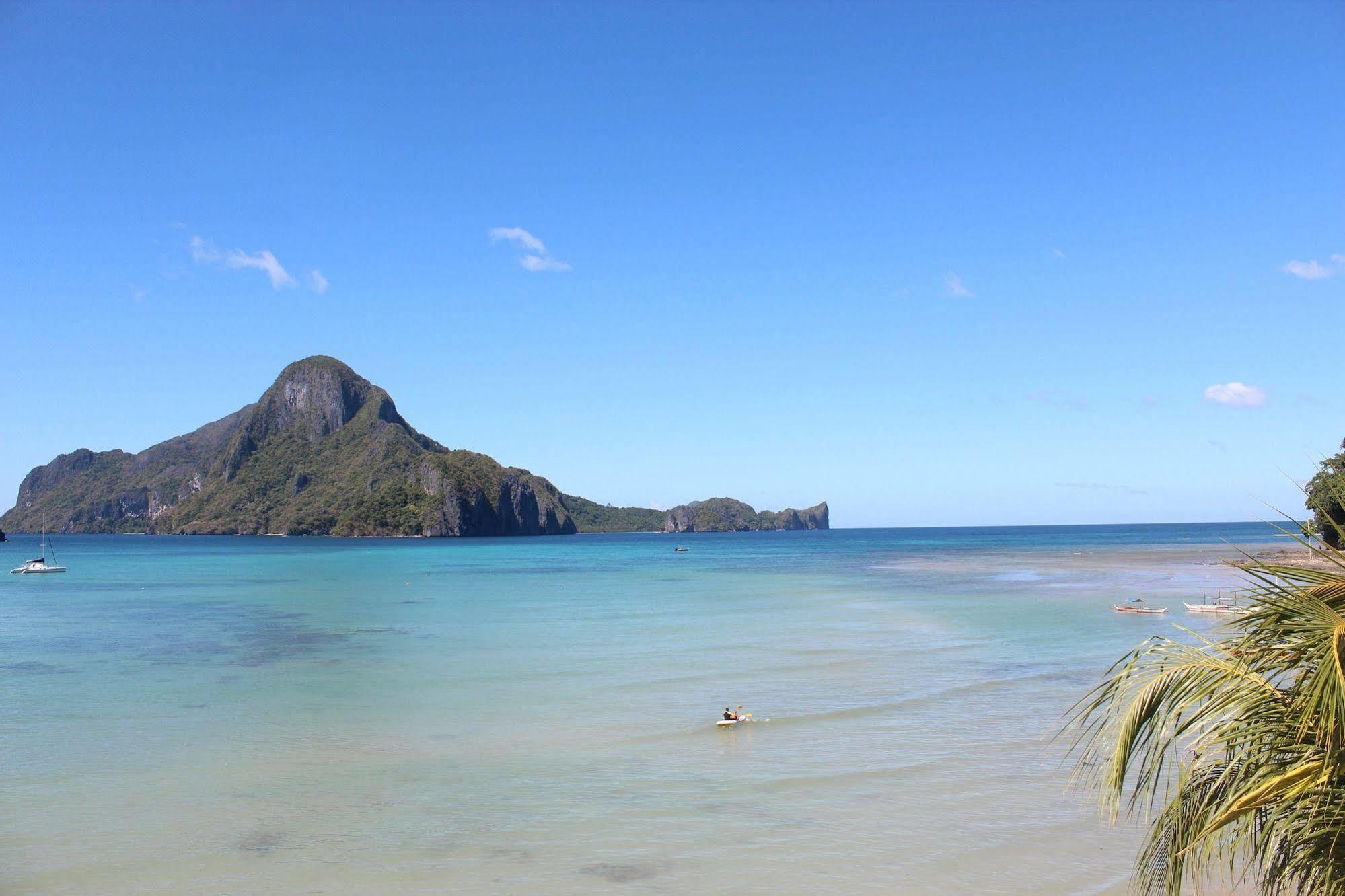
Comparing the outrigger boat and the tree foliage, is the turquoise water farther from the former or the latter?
the tree foliage

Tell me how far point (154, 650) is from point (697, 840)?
75.6ft

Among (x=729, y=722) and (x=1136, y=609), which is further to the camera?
(x=1136, y=609)

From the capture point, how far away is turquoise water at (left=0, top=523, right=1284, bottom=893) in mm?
10281

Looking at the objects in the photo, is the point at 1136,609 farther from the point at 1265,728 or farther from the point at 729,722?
the point at 1265,728

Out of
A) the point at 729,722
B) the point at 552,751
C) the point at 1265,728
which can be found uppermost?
the point at 1265,728

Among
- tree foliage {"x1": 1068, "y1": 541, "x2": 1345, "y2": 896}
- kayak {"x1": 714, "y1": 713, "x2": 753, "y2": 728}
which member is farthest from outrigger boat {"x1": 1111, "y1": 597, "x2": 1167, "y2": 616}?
tree foliage {"x1": 1068, "y1": 541, "x2": 1345, "y2": 896}

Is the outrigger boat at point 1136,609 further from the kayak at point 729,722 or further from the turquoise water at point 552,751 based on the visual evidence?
the kayak at point 729,722

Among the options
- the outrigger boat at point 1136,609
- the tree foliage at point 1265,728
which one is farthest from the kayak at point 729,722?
the outrigger boat at point 1136,609

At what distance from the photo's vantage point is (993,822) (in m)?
11.4

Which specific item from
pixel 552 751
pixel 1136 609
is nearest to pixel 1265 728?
pixel 552 751

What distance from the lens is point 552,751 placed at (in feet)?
50.0

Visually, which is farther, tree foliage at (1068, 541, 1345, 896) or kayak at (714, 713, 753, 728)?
kayak at (714, 713, 753, 728)

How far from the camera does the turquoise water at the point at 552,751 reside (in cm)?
1028

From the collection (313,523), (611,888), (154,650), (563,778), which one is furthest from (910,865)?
(313,523)
